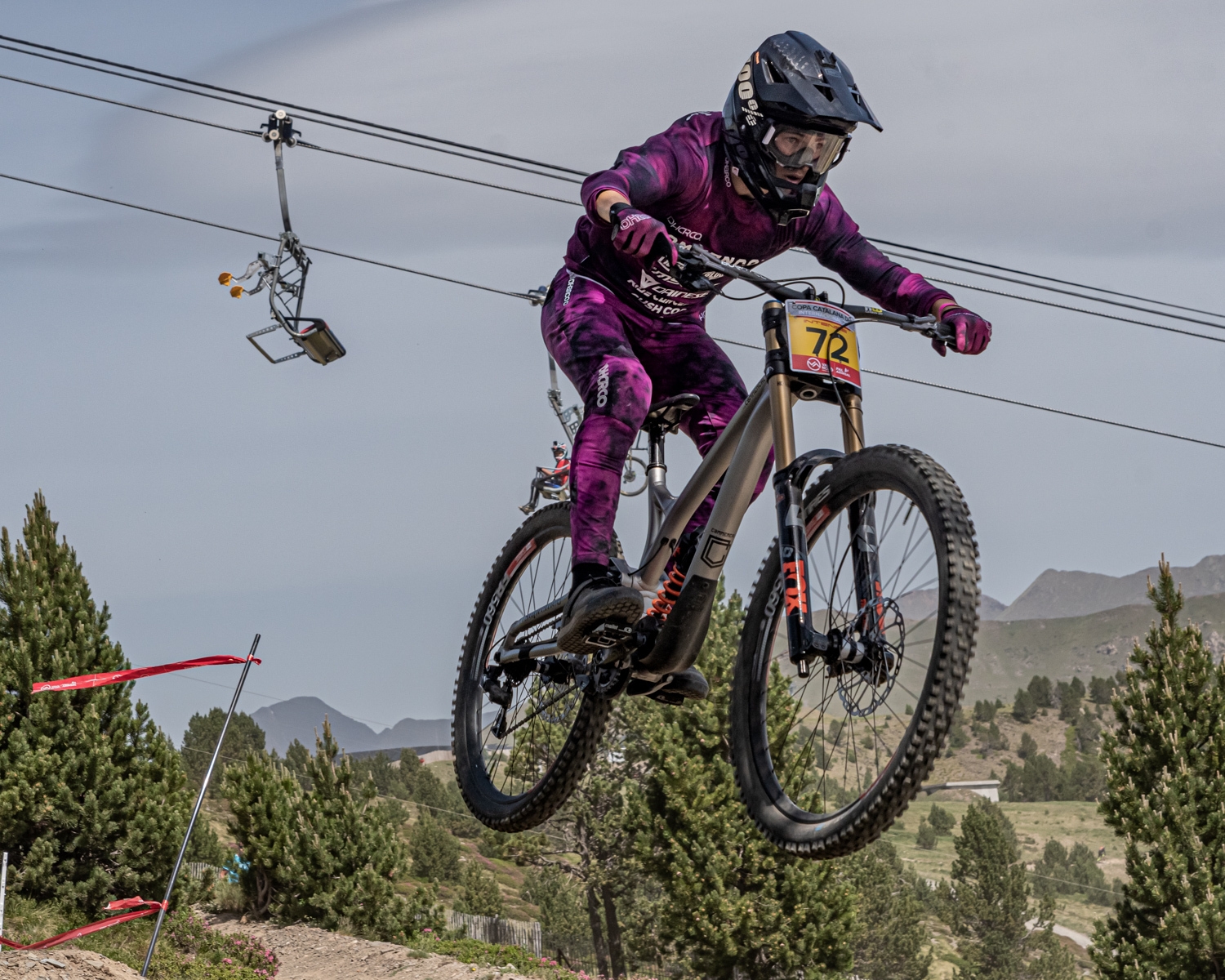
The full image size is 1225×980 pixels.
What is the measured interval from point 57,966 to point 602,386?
8.93m

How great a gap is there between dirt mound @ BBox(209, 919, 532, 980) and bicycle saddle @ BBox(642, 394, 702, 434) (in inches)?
607

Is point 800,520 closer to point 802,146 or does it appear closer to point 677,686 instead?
point 677,686

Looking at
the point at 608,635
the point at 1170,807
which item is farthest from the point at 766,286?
the point at 1170,807

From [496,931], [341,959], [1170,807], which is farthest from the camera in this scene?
[496,931]

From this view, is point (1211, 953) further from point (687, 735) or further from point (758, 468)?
point (758, 468)

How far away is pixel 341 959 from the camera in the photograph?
26.0 meters

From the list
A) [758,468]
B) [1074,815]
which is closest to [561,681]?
[758,468]

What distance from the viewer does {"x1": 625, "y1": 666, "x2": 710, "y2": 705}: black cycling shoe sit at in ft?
19.9

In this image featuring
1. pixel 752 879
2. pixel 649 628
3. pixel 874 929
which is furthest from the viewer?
pixel 874 929

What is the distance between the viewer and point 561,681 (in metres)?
6.75

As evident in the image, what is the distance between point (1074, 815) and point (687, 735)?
12302 cm

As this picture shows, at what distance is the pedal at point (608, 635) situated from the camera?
19.0 ft

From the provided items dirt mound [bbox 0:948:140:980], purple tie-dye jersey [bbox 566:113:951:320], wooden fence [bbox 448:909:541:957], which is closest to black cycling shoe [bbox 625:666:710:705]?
purple tie-dye jersey [bbox 566:113:951:320]

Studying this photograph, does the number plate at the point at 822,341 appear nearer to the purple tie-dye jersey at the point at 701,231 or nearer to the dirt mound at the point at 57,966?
the purple tie-dye jersey at the point at 701,231
